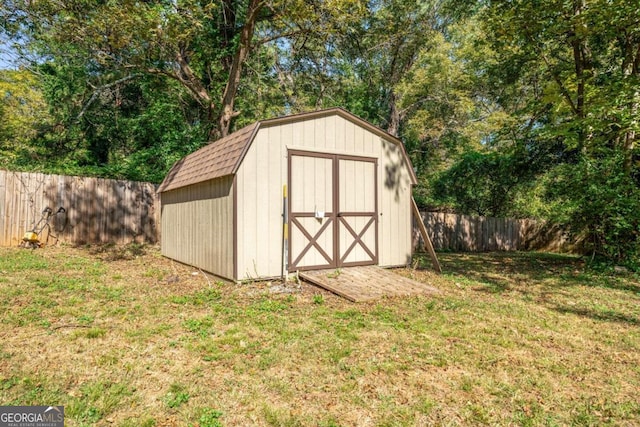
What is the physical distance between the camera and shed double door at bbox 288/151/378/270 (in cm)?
668

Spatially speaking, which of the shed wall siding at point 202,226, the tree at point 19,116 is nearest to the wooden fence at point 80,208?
the shed wall siding at point 202,226

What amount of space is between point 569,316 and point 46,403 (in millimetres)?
5884

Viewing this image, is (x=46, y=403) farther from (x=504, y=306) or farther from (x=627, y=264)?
(x=627, y=264)

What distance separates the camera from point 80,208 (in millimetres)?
9930

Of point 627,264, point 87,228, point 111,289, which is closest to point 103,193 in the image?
point 87,228

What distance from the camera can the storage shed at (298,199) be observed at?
20.4 feet

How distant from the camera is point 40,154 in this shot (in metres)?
14.1

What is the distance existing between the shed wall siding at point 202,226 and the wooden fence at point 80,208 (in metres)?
1.76

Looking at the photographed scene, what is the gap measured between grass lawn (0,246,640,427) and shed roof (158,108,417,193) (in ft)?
7.19

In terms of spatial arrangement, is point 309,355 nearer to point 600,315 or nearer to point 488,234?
point 600,315

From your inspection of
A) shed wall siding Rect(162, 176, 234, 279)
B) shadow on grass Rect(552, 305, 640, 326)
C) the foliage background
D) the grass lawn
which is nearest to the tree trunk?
the foliage background

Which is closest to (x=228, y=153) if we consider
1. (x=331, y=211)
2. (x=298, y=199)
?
(x=298, y=199)

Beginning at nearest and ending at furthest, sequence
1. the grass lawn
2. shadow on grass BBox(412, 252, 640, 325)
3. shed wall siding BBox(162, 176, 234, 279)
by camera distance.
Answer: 1. the grass lawn
2. shadow on grass BBox(412, 252, 640, 325)
3. shed wall siding BBox(162, 176, 234, 279)

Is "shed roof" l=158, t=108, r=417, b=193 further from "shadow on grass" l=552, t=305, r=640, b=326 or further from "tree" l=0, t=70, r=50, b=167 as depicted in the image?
"tree" l=0, t=70, r=50, b=167
